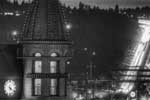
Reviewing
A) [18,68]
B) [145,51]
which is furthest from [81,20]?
[18,68]

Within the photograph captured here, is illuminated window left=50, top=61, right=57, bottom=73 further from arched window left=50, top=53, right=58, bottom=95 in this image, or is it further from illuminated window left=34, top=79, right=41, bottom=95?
illuminated window left=34, top=79, right=41, bottom=95

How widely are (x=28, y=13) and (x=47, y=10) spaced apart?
1.28 metres

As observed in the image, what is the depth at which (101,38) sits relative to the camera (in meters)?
125

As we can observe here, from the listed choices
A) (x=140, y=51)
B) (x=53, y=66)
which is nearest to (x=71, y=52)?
(x=53, y=66)

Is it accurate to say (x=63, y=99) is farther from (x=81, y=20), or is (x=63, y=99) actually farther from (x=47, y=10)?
(x=81, y=20)

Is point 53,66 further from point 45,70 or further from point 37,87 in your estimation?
point 37,87

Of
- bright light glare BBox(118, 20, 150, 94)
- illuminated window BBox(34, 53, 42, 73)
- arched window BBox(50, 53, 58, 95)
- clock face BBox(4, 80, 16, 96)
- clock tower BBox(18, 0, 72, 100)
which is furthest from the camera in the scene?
bright light glare BBox(118, 20, 150, 94)

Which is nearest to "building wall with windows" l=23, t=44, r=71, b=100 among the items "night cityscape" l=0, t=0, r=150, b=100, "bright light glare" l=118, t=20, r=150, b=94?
"night cityscape" l=0, t=0, r=150, b=100

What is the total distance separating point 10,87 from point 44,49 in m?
3.54

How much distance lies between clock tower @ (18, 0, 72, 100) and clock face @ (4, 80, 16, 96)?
74 cm

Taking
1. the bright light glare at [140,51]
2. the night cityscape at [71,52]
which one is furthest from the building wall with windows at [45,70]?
the bright light glare at [140,51]

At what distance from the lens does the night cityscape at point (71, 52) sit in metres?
46.8

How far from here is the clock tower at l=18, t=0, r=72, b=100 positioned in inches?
1834

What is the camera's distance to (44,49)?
46594mm
